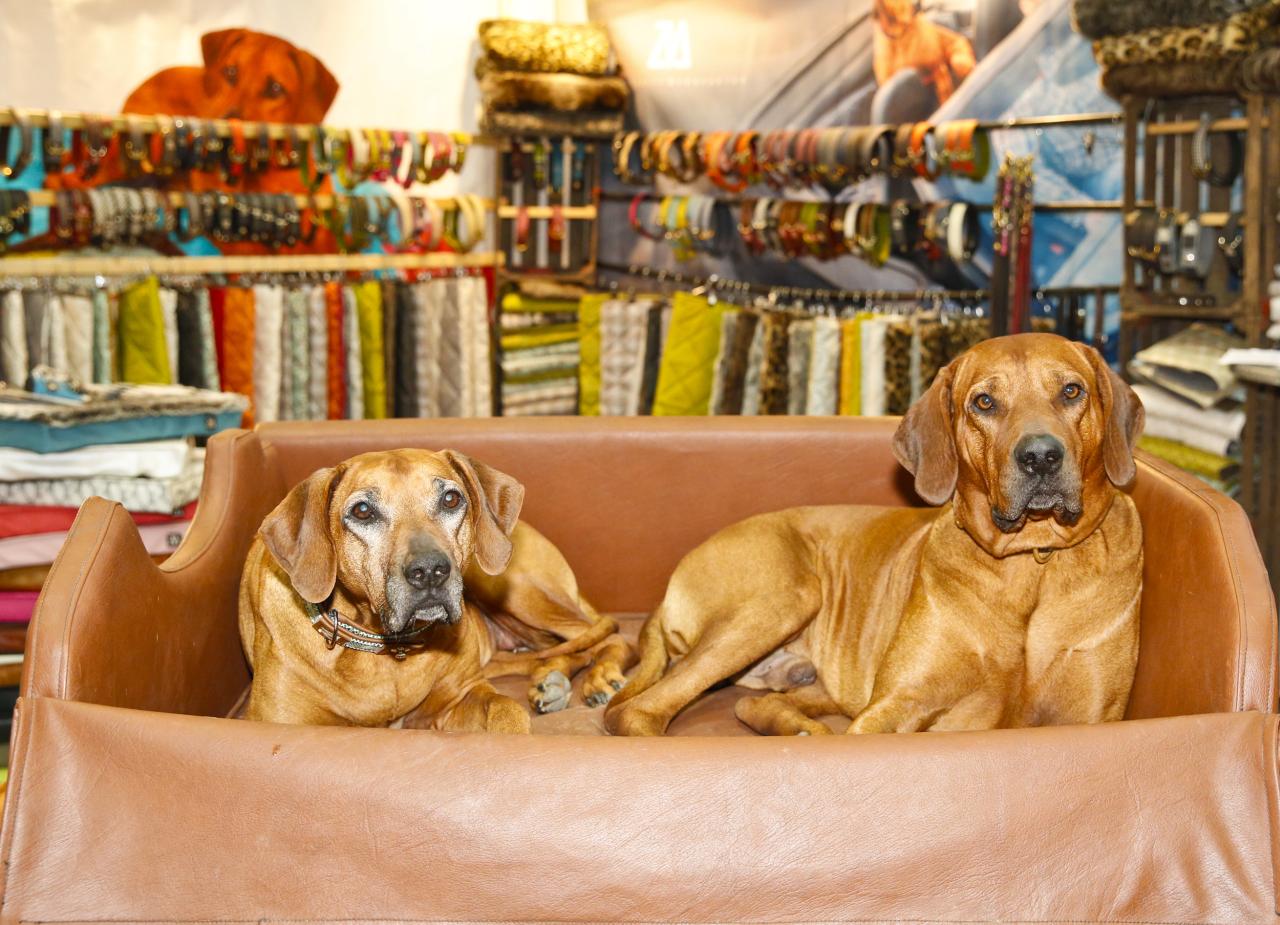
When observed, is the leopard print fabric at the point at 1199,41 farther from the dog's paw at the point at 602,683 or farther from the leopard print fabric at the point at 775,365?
the dog's paw at the point at 602,683

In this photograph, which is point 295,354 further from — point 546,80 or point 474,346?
point 546,80

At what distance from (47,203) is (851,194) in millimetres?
3411

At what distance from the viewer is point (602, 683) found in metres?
3.15

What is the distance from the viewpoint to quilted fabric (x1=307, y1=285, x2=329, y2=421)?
18.7 feet

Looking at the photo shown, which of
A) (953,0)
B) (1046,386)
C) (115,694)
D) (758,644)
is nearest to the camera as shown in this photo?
(115,694)

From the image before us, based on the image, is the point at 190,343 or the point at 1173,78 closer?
the point at 1173,78

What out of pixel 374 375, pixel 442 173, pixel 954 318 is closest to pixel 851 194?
pixel 954 318

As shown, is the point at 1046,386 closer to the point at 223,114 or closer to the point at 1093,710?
the point at 1093,710

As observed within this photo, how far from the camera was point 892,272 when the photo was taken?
6.05 metres

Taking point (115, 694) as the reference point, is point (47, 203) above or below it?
above

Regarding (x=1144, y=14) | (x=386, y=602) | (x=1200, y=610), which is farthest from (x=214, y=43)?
(x=1200, y=610)

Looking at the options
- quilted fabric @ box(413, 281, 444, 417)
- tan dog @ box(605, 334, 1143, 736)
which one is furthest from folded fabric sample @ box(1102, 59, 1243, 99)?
quilted fabric @ box(413, 281, 444, 417)

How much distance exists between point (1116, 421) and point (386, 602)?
145cm

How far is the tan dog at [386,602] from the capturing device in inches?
103
